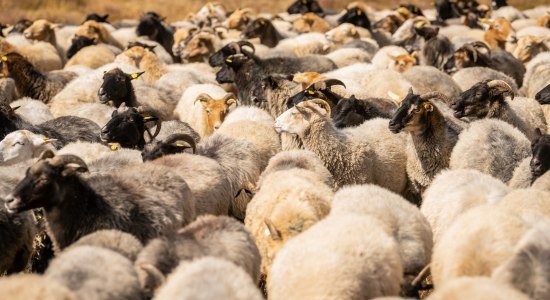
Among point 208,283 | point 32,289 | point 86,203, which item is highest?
point 32,289

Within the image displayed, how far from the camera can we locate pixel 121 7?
105 ft

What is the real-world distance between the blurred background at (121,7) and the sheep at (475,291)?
25.4 metres

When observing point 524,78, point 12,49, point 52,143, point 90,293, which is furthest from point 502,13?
point 90,293

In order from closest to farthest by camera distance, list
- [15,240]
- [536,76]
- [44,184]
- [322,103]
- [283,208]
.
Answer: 1. [44,184]
2. [283,208]
3. [15,240]
4. [322,103]
5. [536,76]

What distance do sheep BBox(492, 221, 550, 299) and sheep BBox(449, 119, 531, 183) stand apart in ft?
11.2

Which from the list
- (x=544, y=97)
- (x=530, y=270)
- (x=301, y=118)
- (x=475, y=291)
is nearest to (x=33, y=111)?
(x=301, y=118)

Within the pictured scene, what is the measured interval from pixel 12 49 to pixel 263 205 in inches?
400

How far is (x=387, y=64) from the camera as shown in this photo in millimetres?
15797

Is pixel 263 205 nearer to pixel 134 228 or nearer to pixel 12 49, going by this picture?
pixel 134 228

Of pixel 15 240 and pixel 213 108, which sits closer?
pixel 15 240

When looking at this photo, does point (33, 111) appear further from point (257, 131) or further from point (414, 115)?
point (414, 115)

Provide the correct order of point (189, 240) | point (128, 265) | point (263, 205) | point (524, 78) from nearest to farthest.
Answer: point (128, 265), point (189, 240), point (263, 205), point (524, 78)

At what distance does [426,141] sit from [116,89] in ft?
15.6

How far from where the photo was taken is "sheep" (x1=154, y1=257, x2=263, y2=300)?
17.3 ft
